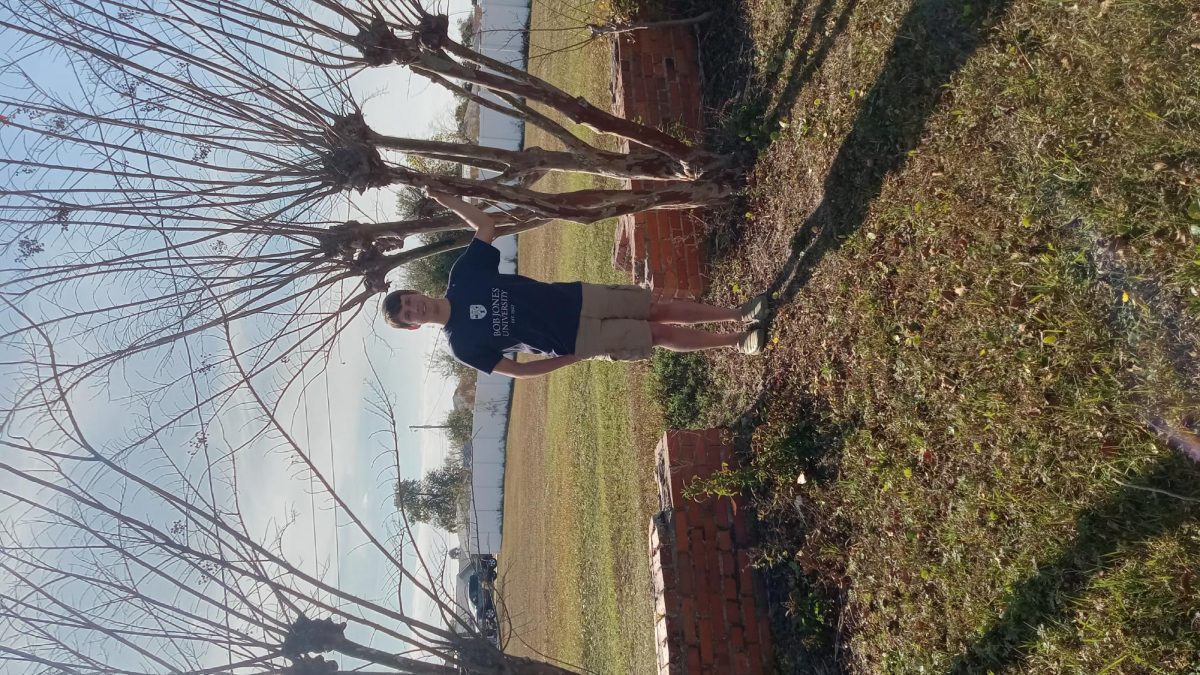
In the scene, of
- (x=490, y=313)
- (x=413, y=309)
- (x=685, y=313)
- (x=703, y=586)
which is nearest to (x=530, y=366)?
(x=490, y=313)

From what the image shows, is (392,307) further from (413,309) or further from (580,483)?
(580,483)

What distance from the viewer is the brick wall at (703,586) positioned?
4824 millimetres

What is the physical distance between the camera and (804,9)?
5.36 meters

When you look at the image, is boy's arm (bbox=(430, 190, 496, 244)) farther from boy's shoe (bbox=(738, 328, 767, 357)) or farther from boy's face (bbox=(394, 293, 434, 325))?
boy's shoe (bbox=(738, 328, 767, 357))

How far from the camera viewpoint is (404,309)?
4312 millimetres

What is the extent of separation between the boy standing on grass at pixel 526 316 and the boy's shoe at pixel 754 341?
0.01m

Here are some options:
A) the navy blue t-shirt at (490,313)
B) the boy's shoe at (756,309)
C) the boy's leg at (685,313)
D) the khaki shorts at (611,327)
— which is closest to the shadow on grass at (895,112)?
the boy's shoe at (756,309)

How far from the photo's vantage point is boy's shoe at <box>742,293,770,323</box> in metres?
5.26

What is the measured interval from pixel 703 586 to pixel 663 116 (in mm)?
4156

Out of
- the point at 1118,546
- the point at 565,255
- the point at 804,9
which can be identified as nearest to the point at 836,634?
the point at 1118,546

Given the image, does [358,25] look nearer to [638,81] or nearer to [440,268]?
[638,81]

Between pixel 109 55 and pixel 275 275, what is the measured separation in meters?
1.27

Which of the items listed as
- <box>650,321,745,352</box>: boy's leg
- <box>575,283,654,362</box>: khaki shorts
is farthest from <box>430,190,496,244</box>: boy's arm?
<box>650,321,745,352</box>: boy's leg

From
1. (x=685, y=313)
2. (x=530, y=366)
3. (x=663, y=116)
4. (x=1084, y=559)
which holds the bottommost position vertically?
(x=1084, y=559)
